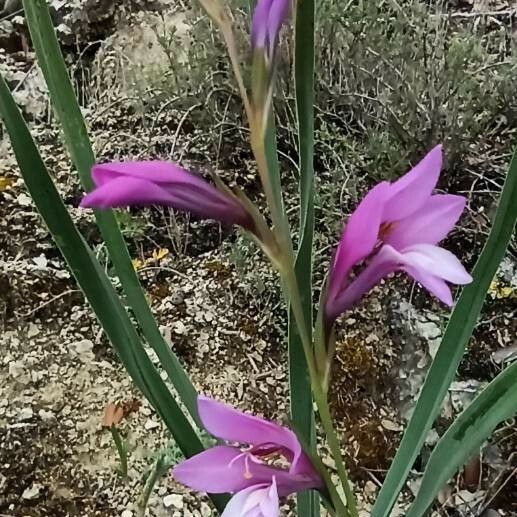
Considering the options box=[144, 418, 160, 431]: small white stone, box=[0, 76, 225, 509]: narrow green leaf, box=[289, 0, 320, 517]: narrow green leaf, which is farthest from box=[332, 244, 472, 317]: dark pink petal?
box=[144, 418, 160, 431]: small white stone

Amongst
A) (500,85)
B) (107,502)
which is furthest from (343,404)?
(500,85)

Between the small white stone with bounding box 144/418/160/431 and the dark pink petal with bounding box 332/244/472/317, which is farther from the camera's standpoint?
the small white stone with bounding box 144/418/160/431

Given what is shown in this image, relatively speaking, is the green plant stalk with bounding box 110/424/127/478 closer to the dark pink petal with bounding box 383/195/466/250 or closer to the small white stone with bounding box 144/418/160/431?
the small white stone with bounding box 144/418/160/431

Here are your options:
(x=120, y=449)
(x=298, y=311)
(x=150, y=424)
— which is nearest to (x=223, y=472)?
(x=298, y=311)

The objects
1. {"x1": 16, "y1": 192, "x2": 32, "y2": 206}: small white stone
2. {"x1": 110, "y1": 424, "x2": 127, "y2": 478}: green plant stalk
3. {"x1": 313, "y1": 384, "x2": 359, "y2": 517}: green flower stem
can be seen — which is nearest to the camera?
{"x1": 313, "y1": 384, "x2": 359, "y2": 517}: green flower stem

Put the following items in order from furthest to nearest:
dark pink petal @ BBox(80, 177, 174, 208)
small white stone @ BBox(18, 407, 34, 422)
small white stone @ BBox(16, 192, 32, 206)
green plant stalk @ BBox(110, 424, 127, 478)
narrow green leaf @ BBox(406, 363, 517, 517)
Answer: small white stone @ BBox(16, 192, 32, 206)
small white stone @ BBox(18, 407, 34, 422)
green plant stalk @ BBox(110, 424, 127, 478)
narrow green leaf @ BBox(406, 363, 517, 517)
dark pink petal @ BBox(80, 177, 174, 208)

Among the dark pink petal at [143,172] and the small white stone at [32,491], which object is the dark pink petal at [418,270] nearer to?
the dark pink petal at [143,172]
